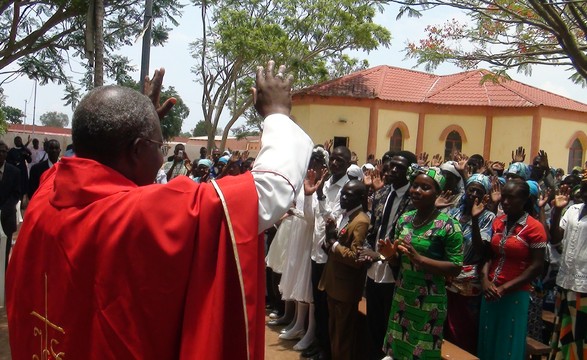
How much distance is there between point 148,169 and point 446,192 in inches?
129

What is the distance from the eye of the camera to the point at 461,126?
23.2 meters

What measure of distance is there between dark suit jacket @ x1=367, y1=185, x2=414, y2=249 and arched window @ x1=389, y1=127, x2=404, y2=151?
18.6 meters

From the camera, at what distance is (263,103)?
1.64 meters

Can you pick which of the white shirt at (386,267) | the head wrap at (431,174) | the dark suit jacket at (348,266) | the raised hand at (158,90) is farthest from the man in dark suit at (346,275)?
the raised hand at (158,90)

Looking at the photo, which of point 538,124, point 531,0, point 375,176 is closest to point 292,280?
point 375,176

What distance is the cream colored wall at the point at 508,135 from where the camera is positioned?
21938 mm

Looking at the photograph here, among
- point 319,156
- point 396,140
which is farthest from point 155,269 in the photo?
point 396,140

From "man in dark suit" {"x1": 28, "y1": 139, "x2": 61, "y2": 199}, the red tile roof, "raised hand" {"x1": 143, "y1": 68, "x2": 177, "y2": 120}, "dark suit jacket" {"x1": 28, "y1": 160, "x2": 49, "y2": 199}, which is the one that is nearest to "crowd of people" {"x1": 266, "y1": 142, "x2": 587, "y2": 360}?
"raised hand" {"x1": 143, "y1": 68, "x2": 177, "y2": 120}

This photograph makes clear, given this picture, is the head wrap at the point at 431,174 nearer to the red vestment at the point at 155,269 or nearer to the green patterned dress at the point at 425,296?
the green patterned dress at the point at 425,296

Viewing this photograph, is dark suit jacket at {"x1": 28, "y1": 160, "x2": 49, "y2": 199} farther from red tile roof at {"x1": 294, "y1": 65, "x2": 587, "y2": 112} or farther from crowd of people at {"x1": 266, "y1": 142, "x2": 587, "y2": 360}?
red tile roof at {"x1": 294, "y1": 65, "x2": 587, "y2": 112}

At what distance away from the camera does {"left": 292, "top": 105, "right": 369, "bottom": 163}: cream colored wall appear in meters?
23.0

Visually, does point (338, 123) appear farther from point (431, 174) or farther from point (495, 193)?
point (431, 174)

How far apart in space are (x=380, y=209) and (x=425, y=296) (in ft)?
4.64

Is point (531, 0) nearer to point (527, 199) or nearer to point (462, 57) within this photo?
point (462, 57)
